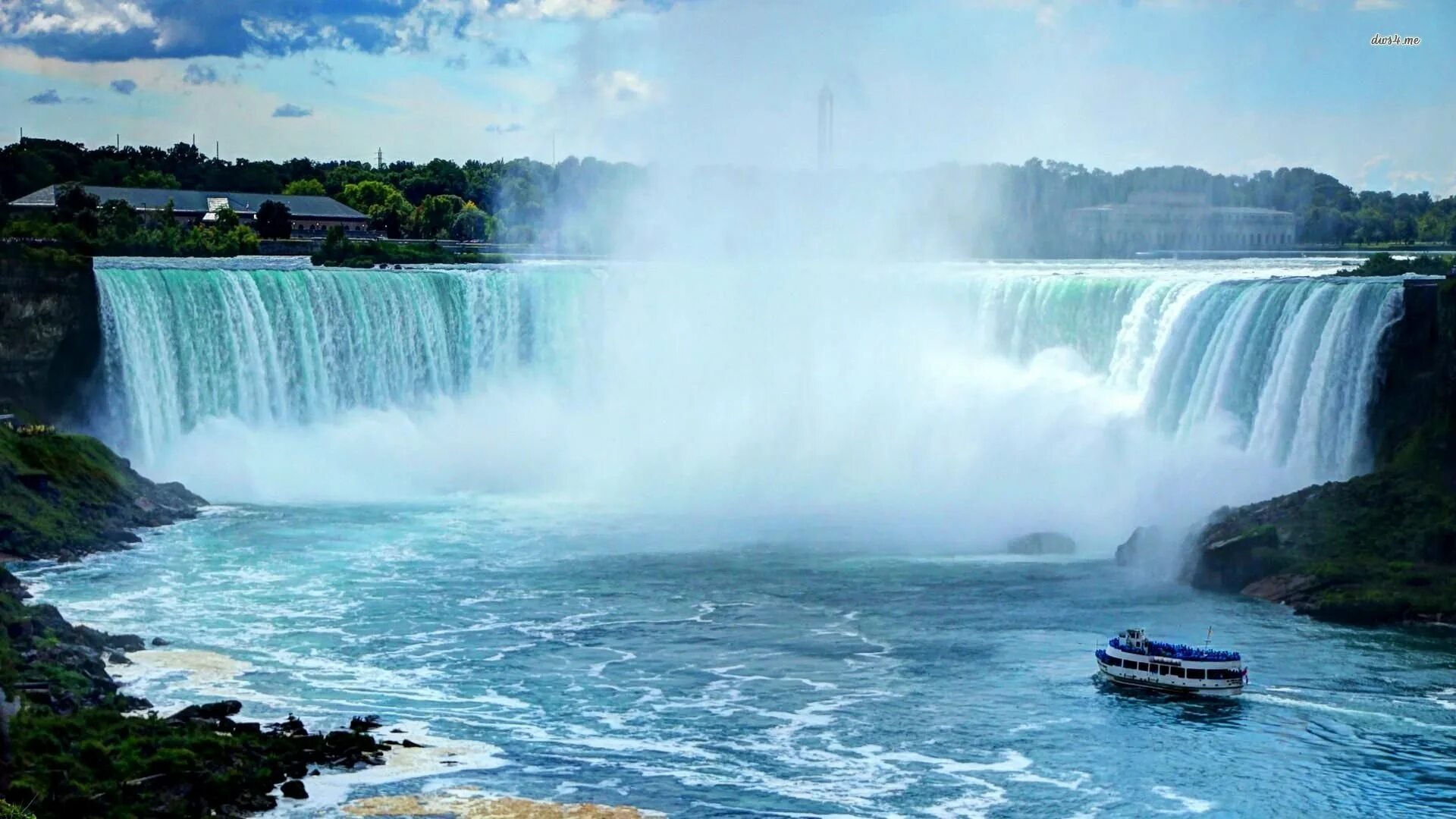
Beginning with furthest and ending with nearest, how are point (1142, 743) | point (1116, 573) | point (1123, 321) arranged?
point (1123, 321)
point (1116, 573)
point (1142, 743)

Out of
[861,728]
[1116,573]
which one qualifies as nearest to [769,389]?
[1116,573]

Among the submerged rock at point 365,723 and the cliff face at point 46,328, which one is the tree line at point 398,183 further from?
the submerged rock at point 365,723

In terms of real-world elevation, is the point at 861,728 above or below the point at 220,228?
below

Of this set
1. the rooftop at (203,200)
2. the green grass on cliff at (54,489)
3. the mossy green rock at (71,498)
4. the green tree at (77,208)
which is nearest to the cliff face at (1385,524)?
the mossy green rock at (71,498)

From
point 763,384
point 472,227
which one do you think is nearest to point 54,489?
point 763,384

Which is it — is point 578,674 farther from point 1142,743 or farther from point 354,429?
point 354,429

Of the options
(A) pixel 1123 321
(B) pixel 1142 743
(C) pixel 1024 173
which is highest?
(C) pixel 1024 173

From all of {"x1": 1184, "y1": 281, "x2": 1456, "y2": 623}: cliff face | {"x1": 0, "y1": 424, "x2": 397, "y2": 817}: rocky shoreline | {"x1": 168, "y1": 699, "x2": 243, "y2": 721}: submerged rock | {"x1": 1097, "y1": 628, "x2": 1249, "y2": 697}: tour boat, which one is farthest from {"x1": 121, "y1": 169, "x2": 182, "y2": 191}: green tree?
{"x1": 1097, "y1": 628, "x2": 1249, "y2": 697}: tour boat
